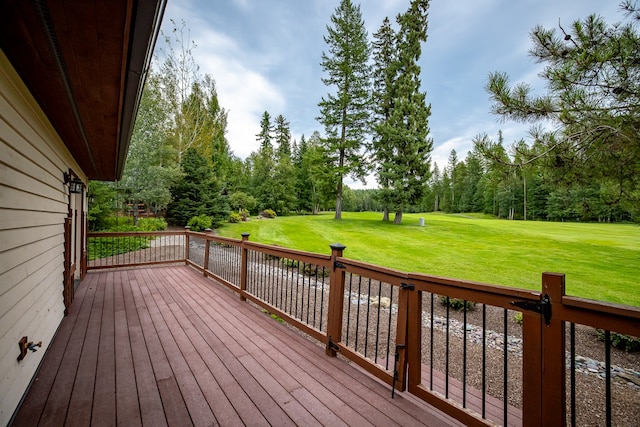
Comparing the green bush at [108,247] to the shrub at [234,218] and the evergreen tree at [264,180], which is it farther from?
the evergreen tree at [264,180]

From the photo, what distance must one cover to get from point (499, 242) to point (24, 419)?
46.0 feet

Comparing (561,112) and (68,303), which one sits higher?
(561,112)

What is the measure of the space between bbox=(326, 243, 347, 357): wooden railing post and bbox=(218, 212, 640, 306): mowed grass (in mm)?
5343

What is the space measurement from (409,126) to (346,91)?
201 inches

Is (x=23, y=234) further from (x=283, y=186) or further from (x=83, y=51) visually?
(x=283, y=186)

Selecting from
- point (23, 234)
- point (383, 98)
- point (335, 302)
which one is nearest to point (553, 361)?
point (335, 302)

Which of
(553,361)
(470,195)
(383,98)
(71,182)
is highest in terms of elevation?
(383,98)

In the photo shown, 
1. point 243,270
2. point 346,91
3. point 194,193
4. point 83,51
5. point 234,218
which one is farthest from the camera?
point 346,91

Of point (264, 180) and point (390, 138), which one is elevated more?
point (390, 138)

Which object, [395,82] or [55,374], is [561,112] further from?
[395,82]

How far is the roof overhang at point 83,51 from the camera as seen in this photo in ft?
3.82

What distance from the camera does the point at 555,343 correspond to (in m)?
1.23

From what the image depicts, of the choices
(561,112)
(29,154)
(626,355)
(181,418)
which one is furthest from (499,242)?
(29,154)

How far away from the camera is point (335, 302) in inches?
100
